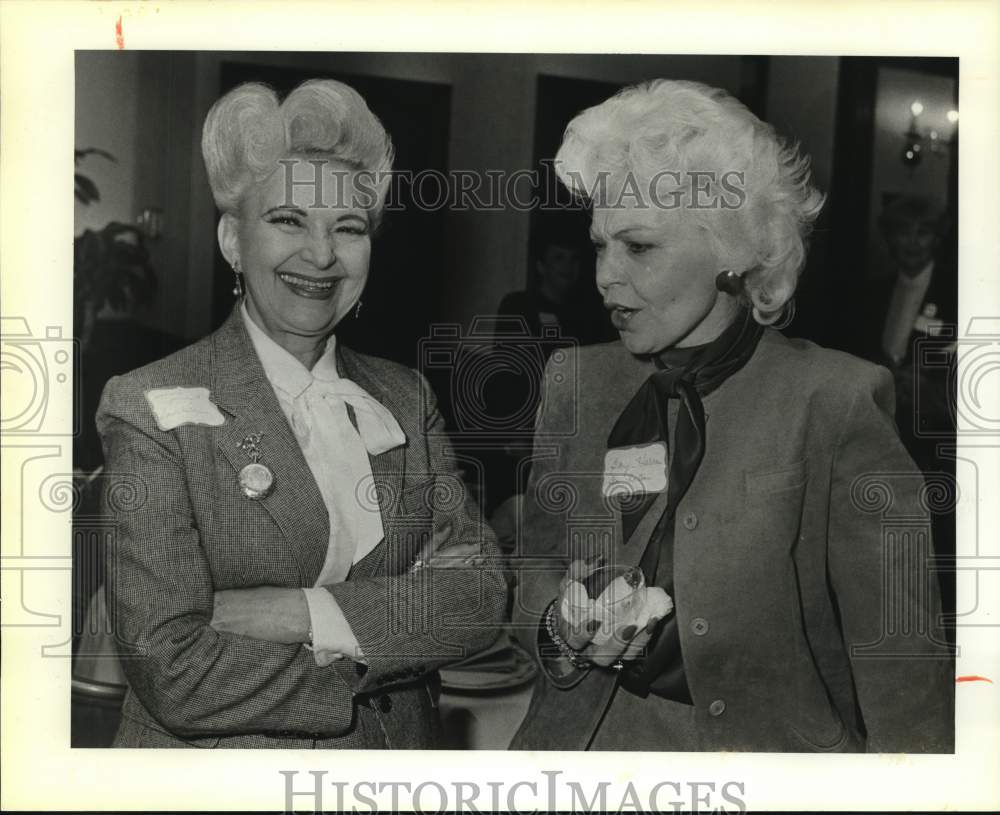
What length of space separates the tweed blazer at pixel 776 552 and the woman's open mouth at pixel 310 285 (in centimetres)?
56

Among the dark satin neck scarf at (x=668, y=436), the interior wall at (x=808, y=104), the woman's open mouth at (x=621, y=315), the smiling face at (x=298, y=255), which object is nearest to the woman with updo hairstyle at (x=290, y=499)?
the smiling face at (x=298, y=255)

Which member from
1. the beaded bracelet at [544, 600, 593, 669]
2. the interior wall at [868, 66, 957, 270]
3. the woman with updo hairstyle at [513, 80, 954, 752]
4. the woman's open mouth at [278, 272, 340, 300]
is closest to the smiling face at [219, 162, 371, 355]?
the woman's open mouth at [278, 272, 340, 300]

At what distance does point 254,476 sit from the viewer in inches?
106

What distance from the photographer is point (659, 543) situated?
9.05 feet

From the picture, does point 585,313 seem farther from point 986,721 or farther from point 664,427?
point 986,721

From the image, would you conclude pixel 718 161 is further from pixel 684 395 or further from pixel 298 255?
pixel 298 255

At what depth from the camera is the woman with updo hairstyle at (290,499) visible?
2686 mm

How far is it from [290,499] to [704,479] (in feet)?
3.14

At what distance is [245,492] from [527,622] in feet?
→ 2.38

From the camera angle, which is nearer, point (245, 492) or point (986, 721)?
point (245, 492)

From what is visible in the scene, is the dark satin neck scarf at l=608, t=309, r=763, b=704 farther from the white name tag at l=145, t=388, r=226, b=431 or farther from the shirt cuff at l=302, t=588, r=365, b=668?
the white name tag at l=145, t=388, r=226, b=431

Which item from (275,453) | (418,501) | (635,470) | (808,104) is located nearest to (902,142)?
(808,104)

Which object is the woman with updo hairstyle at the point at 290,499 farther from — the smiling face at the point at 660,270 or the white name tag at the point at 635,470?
the smiling face at the point at 660,270

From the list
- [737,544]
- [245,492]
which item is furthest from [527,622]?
[245,492]
